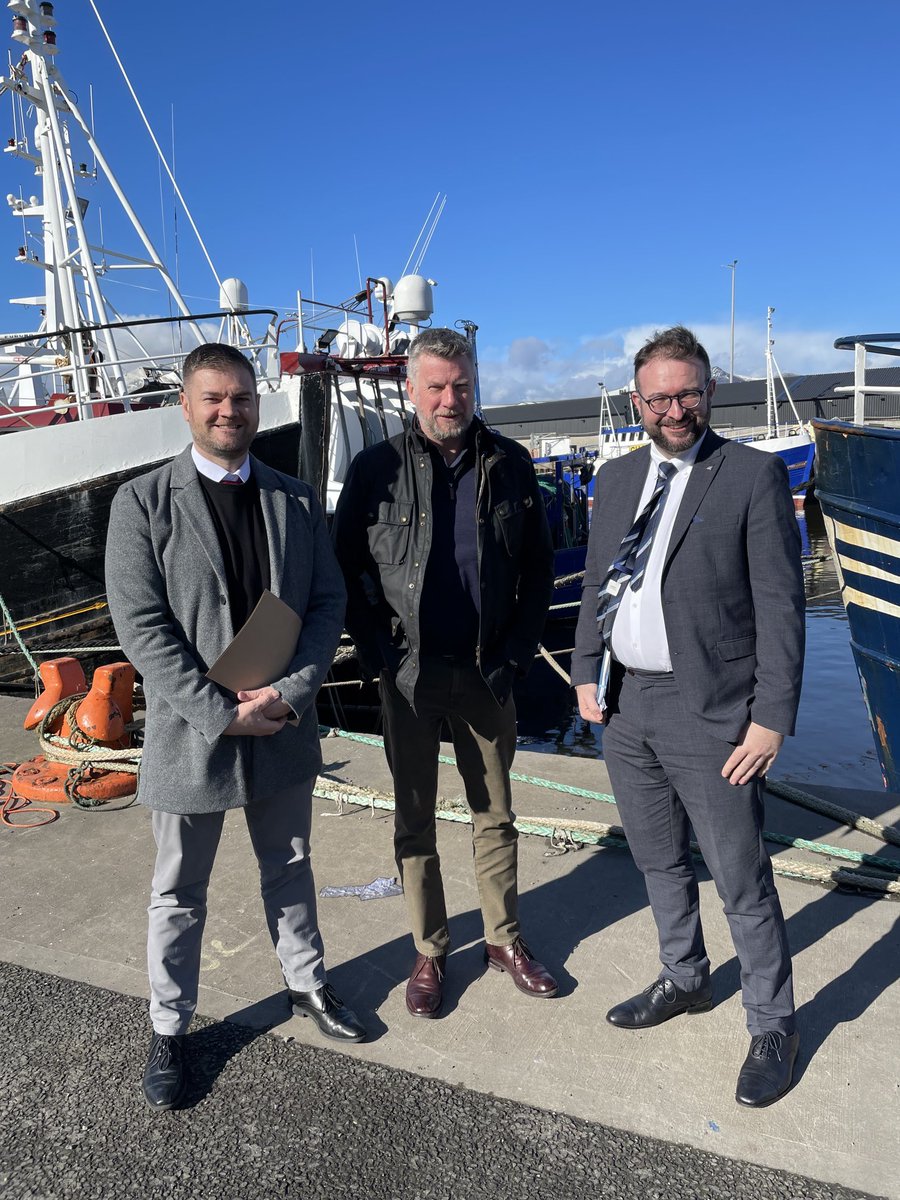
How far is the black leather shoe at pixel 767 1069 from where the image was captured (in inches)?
92.4

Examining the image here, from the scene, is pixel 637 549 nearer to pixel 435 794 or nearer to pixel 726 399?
pixel 435 794

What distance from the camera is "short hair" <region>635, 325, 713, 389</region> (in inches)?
98.7

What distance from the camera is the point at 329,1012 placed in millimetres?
2740

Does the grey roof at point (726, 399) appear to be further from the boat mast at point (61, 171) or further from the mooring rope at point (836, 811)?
the mooring rope at point (836, 811)

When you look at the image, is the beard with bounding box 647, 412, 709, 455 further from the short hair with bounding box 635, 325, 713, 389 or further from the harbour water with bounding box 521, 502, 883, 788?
the harbour water with bounding box 521, 502, 883, 788

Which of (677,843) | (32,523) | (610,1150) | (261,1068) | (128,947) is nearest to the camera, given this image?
(610,1150)

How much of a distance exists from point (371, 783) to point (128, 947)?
1724 millimetres

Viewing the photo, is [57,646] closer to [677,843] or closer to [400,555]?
[400,555]

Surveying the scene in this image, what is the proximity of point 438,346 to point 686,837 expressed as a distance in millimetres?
1819

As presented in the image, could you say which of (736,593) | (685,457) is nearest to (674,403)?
(685,457)

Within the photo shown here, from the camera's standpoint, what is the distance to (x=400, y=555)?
2.92 m

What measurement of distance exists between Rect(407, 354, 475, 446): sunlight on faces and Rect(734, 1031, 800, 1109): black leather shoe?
2.09m

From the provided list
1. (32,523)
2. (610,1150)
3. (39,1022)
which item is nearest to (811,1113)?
(610,1150)

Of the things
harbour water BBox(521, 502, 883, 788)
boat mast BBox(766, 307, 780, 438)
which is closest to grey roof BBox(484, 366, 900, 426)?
boat mast BBox(766, 307, 780, 438)
